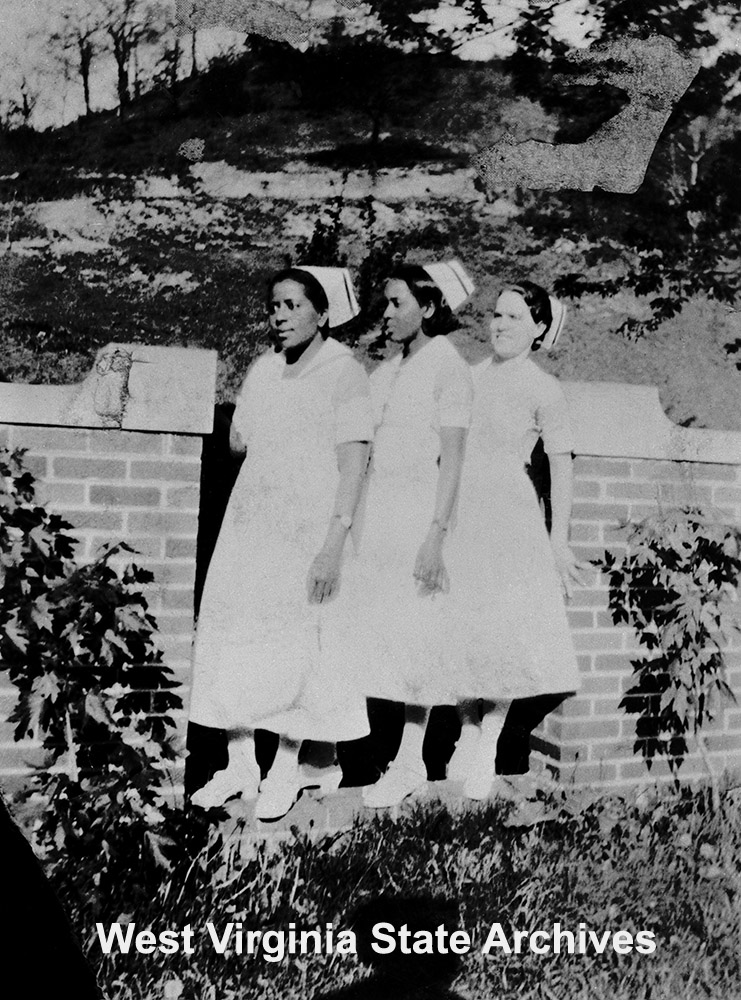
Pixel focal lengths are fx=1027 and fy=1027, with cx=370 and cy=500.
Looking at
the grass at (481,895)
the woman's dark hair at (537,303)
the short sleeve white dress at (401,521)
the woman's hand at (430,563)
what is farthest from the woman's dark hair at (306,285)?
the grass at (481,895)

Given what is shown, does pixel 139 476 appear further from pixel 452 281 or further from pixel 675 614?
pixel 675 614

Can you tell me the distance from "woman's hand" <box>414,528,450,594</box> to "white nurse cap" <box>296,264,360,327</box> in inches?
28.6

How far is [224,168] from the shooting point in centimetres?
314

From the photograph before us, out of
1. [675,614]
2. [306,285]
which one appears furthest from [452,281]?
[675,614]

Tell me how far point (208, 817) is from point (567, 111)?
2.51 meters

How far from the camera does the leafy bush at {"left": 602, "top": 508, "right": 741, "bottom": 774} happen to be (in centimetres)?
354

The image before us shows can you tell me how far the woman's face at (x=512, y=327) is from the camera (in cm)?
331

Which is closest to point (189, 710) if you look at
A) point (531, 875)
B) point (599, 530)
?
point (531, 875)

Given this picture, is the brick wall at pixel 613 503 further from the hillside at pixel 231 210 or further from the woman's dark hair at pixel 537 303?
the hillside at pixel 231 210

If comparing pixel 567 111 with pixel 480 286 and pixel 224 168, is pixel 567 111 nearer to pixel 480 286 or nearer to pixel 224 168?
pixel 480 286

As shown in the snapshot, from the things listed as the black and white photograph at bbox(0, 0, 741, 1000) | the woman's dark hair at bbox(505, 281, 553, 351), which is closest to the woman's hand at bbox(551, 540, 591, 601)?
the black and white photograph at bbox(0, 0, 741, 1000)

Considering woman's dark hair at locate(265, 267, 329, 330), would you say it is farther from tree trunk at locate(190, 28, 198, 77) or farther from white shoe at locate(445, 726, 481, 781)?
white shoe at locate(445, 726, 481, 781)

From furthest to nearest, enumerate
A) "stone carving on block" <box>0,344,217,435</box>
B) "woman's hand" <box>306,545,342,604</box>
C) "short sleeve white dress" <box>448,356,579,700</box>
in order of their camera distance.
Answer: "short sleeve white dress" <box>448,356,579,700</box> < "woman's hand" <box>306,545,342,604</box> < "stone carving on block" <box>0,344,217,435</box>

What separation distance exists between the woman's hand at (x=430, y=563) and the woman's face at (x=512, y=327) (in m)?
0.63
